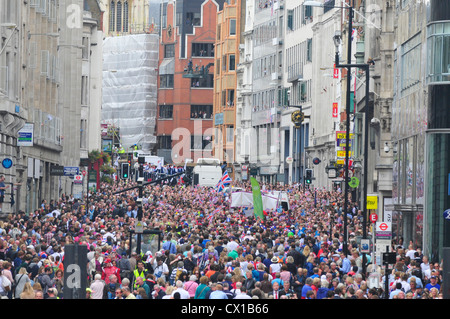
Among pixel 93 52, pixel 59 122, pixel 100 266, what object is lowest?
pixel 100 266

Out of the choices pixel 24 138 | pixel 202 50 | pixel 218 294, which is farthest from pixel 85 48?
pixel 202 50

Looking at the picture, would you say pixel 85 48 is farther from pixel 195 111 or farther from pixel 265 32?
pixel 195 111

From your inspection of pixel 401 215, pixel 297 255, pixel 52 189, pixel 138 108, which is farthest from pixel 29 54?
pixel 138 108

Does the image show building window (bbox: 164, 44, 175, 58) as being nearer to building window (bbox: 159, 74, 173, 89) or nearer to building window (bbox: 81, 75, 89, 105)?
building window (bbox: 159, 74, 173, 89)

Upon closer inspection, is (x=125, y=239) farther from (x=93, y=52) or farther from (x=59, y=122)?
(x=93, y=52)

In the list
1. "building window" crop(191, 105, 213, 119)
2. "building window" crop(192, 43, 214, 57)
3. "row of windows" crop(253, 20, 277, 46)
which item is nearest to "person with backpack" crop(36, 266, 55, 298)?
"row of windows" crop(253, 20, 277, 46)

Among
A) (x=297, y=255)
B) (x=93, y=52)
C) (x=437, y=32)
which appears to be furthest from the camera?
(x=93, y=52)

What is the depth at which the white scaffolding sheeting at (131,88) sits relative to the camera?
531ft

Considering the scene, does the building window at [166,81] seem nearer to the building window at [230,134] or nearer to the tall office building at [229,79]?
the tall office building at [229,79]

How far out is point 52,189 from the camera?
6944 cm

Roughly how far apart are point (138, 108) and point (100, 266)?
13776 centimetres

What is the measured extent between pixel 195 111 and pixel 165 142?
6.35 meters

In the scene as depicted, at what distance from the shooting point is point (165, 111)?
163 meters

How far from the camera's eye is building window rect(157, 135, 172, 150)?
163 m
